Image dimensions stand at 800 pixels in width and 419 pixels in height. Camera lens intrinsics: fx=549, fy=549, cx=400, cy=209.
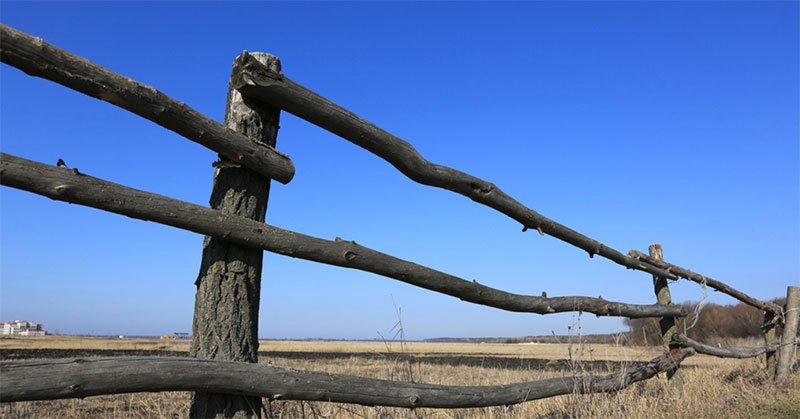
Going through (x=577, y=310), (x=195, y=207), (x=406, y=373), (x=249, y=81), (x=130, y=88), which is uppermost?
(x=249, y=81)

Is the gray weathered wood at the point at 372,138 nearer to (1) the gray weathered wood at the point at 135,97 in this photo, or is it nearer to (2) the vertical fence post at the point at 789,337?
(1) the gray weathered wood at the point at 135,97

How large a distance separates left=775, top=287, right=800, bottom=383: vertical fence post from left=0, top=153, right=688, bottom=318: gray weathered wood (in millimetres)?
5362

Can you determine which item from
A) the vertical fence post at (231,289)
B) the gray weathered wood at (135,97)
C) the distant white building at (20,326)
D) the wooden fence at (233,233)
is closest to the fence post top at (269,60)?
the wooden fence at (233,233)

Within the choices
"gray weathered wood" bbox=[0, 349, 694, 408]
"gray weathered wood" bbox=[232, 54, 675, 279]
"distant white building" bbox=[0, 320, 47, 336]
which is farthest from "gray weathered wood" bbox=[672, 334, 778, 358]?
"distant white building" bbox=[0, 320, 47, 336]

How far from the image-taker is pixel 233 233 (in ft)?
7.50

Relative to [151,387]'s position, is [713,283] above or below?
above

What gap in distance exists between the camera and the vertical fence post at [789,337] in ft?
22.7

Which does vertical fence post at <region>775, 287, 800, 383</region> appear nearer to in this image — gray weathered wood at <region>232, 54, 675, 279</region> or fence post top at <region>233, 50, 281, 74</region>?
gray weathered wood at <region>232, 54, 675, 279</region>

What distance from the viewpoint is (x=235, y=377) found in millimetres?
2189

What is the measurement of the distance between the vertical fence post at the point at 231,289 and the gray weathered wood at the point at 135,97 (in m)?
0.09

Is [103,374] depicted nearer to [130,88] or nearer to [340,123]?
[130,88]

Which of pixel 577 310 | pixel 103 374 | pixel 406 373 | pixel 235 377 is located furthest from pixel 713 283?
pixel 103 374

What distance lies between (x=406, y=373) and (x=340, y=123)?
1.80 metres

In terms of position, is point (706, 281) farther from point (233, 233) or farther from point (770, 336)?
point (233, 233)
